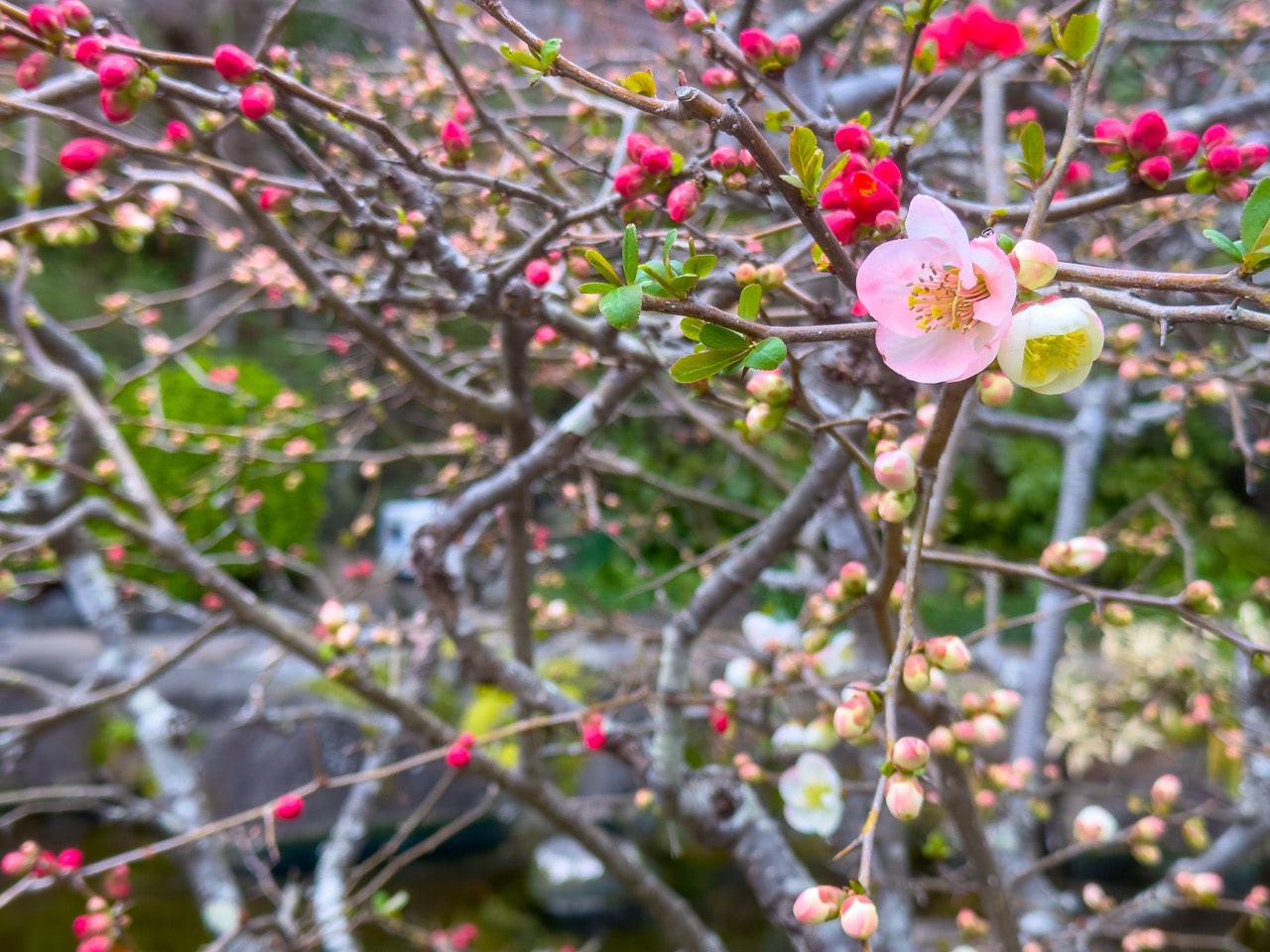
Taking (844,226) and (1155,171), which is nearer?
(844,226)

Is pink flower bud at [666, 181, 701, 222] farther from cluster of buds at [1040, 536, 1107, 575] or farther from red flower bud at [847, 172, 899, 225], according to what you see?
cluster of buds at [1040, 536, 1107, 575]

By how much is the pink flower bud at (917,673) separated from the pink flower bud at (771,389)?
198mm

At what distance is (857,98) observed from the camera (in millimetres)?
1415

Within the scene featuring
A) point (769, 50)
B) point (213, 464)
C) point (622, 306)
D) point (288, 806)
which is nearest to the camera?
point (622, 306)

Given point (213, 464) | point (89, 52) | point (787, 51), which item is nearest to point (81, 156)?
point (89, 52)

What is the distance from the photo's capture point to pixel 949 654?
1.72 feet

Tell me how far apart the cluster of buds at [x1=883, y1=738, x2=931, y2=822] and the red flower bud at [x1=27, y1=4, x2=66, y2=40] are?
2.64 ft

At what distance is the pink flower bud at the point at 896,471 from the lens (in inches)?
18.8

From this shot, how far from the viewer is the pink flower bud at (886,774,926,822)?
447 millimetres

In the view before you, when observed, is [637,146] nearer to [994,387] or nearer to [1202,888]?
[994,387]

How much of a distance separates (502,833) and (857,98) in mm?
2824

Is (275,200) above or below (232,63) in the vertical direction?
below

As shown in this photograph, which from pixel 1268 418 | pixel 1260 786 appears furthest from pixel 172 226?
pixel 1260 786

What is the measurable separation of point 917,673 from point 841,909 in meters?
0.15
